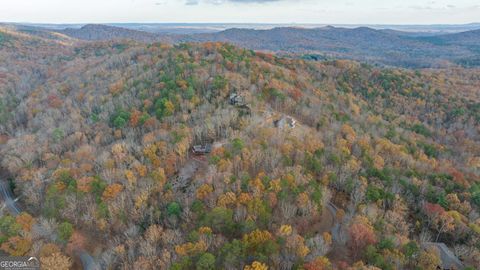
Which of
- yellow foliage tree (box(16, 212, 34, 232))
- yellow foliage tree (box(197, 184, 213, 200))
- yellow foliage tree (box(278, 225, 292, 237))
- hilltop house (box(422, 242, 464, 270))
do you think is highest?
yellow foliage tree (box(197, 184, 213, 200))

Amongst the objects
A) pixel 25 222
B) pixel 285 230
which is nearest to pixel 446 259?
pixel 285 230

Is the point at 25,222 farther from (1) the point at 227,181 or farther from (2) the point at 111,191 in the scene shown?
(1) the point at 227,181

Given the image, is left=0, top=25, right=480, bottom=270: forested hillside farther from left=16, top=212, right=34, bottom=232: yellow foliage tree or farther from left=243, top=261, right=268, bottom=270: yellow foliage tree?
left=243, top=261, right=268, bottom=270: yellow foliage tree

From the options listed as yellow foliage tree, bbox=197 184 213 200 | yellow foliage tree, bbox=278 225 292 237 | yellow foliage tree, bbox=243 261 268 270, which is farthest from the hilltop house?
yellow foliage tree, bbox=197 184 213 200

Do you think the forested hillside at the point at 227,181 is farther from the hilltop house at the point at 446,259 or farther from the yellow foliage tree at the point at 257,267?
the yellow foliage tree at the point at 257,267

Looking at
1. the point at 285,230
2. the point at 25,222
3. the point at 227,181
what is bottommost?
the point at 25,222

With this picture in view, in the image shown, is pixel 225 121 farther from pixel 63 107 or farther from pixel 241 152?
pixel 63 107

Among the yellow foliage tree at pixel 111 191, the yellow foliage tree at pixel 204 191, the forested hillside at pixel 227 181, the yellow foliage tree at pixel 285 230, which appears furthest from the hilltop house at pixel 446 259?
the yellow foliage tree at pixel 111 191

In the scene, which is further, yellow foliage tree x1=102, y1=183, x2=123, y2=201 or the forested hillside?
yellow foliage tree x1=102, y1=183, x2=123, y2=201

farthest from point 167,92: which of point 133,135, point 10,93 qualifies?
point 10,93
